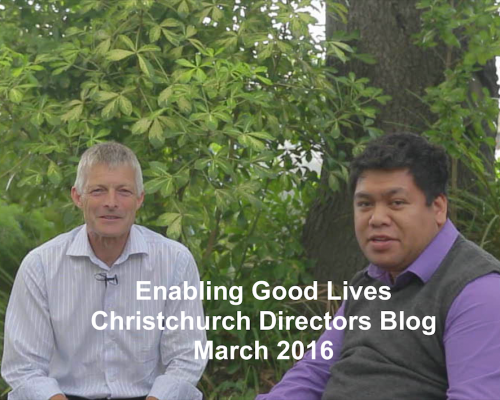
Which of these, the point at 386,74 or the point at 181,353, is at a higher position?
the point at 386,74

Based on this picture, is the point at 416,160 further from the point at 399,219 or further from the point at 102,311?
the point at 102,311

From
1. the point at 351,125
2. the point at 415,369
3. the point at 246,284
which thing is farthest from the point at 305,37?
the point at 415,369

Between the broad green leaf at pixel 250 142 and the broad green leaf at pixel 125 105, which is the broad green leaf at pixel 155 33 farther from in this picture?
the broad green leaf at pixel 250 142

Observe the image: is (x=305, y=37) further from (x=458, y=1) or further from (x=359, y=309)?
(x=359, y=309)

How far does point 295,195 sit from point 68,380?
8.07 ft

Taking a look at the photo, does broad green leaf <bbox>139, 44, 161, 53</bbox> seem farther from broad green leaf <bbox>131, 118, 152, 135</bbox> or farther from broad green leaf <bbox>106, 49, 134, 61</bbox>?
broad green leaf <bbox>131, 118, 152, 135</bbox>

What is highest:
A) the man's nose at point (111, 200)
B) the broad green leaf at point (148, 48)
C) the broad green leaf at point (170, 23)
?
the broad green leaf at point (170, 23)

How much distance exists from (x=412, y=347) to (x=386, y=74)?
3.05 m

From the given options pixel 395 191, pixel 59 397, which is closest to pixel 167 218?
pixel 59 397

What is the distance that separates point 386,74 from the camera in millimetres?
5719

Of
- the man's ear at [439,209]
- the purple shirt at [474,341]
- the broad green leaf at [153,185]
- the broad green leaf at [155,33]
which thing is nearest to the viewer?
the purple shirt at [474,341]

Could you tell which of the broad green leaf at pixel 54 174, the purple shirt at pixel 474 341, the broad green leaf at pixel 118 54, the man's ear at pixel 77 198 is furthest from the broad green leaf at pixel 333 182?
the purple shirt at pixel 474 341

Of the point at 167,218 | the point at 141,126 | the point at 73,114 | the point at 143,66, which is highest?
the point at 143,66

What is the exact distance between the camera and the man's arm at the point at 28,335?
12.0 feet
